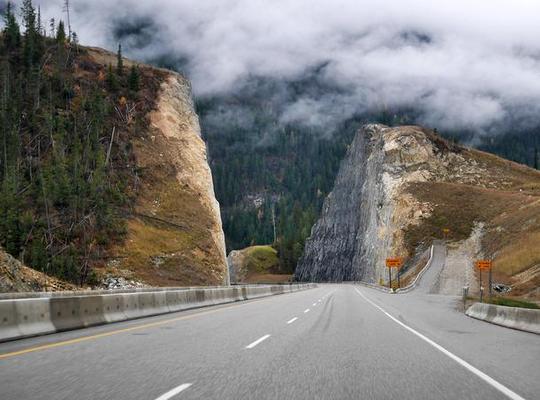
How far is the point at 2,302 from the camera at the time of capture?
11.2m

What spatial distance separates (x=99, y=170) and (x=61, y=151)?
5233 millimetres

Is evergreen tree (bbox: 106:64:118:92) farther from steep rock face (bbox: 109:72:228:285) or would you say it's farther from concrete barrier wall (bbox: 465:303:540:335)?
concrete barrier wall (bbox: 465:303:540:335)

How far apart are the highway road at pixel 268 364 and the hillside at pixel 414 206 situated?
6179 centimetres

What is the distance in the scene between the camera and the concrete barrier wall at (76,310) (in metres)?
11.7

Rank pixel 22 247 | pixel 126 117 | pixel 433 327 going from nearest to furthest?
1. pixel 433 327
2. pixel 22 247
3. pixel 126 117

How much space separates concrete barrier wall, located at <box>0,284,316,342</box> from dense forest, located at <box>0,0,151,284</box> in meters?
30.4

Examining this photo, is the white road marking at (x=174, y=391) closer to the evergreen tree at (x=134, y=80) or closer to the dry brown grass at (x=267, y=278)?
the evergreen tree at (x=134, y=80)

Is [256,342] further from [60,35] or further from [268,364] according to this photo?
[60,35]

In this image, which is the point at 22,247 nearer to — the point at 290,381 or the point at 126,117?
the point at 126,117

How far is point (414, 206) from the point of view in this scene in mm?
106812

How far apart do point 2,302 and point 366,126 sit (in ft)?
416

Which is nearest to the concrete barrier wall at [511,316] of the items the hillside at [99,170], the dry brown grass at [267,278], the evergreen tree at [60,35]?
the hillside at [99,170]

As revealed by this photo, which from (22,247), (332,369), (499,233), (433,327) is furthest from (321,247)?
(332,369)

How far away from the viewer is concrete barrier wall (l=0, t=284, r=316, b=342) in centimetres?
1166
